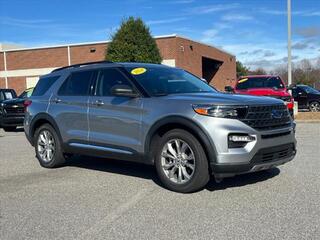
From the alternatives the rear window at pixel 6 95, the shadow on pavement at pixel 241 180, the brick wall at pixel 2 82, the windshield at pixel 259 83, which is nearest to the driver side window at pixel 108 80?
the shadow on pavement at pixel 241 180

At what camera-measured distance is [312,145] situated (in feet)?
35.8

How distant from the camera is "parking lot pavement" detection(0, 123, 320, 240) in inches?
195

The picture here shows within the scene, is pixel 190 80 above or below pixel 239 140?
above

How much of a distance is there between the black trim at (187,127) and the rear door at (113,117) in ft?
0.69

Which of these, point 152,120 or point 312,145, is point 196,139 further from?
point 312,145

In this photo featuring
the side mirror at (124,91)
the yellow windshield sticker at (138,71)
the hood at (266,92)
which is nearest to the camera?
the side mirror at (124,91)

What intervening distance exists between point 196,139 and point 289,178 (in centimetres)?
176

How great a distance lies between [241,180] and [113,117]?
2135 millimetres

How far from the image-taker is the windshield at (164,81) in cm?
721

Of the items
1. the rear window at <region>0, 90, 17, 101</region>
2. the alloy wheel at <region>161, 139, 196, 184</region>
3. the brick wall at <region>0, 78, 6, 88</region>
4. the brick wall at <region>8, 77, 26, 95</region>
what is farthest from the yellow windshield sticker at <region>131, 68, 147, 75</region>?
the brick wall at <region>0, 78, 6, 88</region>

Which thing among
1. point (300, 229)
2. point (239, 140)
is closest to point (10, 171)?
point (239, 140)

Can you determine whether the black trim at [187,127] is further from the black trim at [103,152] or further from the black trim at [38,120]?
the black trim at [38,120]

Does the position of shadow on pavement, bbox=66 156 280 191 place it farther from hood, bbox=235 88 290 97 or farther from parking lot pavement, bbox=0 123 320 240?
hood, bbox=235 88 290 97

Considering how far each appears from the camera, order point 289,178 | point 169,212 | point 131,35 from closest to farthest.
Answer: point 169,212
point 289,178
point 131,35
